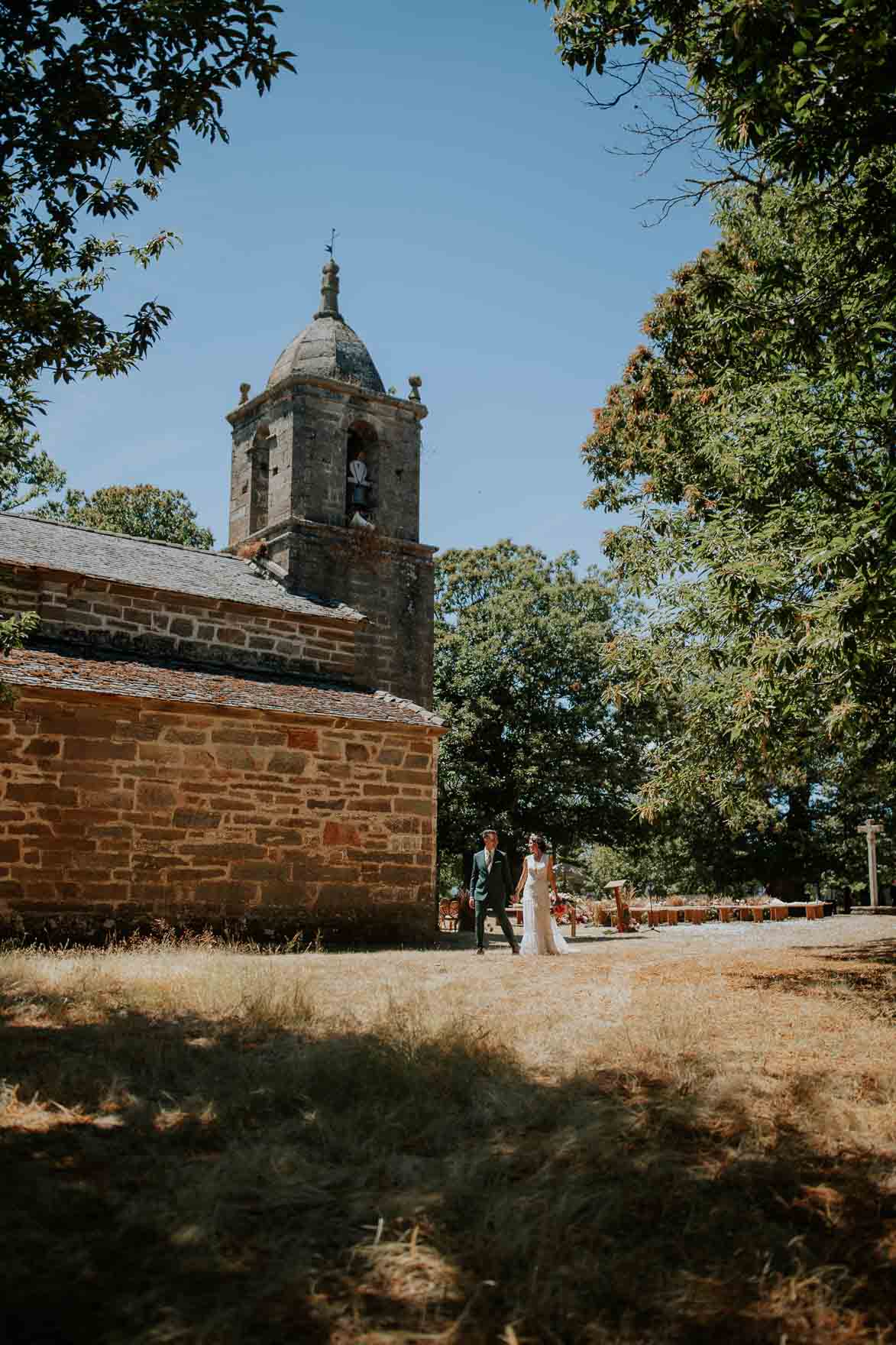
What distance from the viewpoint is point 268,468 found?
2247 cm

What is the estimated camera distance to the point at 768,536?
28.6ft

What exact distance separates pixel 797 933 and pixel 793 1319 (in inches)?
582

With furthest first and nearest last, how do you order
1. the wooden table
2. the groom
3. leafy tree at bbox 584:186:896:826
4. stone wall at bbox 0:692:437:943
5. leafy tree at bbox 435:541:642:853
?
leafy tree at bbox 435:541:642:853 < the wooden table < the groom < stone wall at bbox 0:692:437:943 < leafy tree at bbox 584:186:896:826

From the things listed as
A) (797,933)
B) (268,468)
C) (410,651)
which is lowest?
(797,933)

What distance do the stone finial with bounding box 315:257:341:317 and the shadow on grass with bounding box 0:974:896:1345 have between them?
70.2 ft

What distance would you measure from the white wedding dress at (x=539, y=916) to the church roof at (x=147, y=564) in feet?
23.3

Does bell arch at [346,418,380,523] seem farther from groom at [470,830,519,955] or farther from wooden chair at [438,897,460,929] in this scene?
wooden chair at [438,897,460,929]

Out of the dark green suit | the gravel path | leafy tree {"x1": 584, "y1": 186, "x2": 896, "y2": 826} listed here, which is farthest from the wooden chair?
leafy tree {"x1": 584, "y1": 186, "x2": 896, "y2": 826}

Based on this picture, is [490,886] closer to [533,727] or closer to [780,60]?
[780,60]

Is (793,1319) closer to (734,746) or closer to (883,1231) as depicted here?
(883,1231)

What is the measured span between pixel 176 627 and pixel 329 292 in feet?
37.2

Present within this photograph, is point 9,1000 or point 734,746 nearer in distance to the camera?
point 9,1000

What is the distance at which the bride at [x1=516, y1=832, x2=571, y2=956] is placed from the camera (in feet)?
43.6

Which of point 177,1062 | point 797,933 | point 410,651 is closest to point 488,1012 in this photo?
point 177,1062
